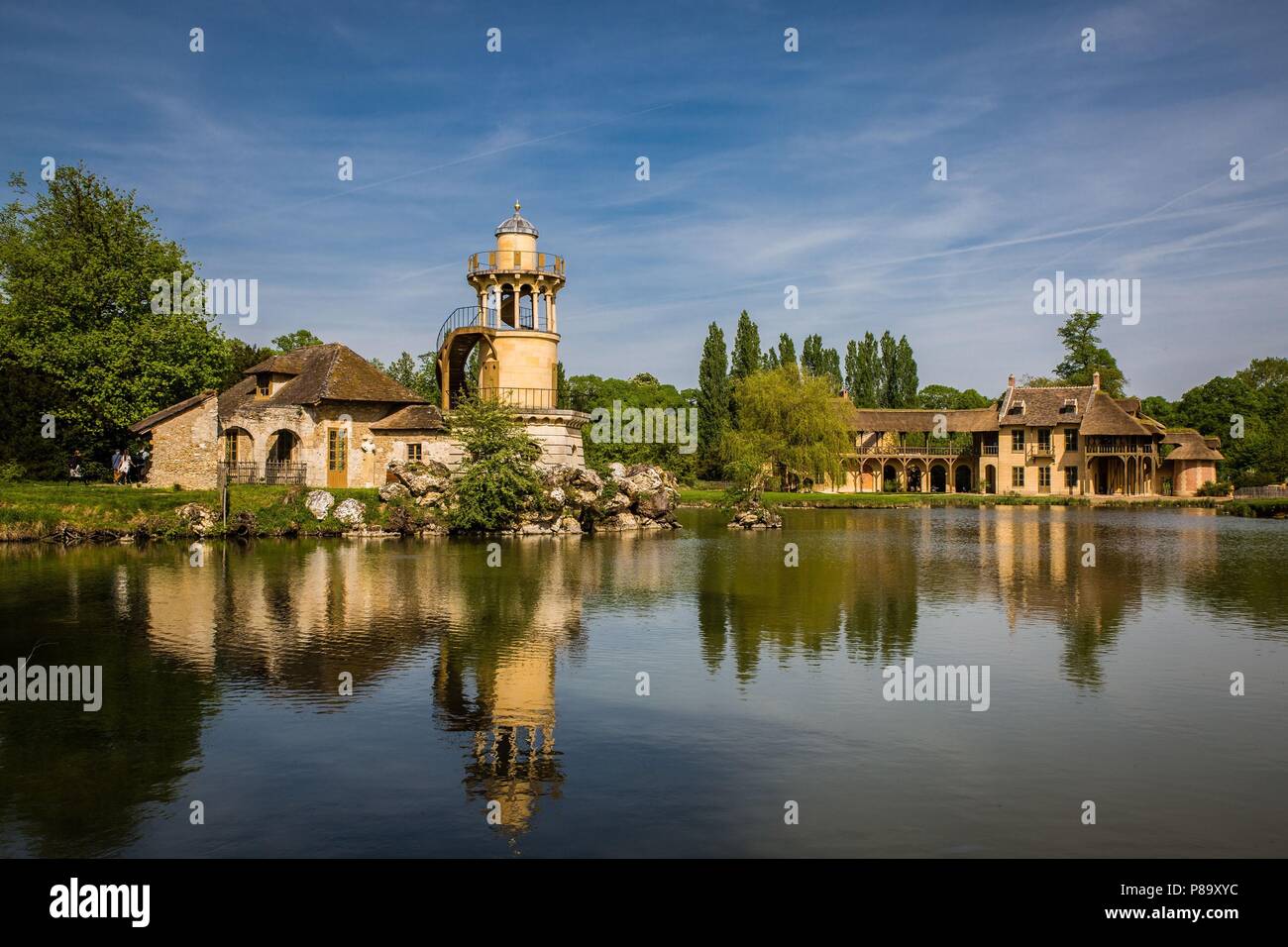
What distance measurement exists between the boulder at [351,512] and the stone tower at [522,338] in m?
8.03

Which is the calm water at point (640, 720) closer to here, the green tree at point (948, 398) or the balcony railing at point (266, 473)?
the balcony railing at point (266, 473)

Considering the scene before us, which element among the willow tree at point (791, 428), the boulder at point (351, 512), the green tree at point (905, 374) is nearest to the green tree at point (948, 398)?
the green tree at point (905, 374)

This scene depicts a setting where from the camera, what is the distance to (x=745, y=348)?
8606 cm

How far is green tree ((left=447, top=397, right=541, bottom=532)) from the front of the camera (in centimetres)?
4322

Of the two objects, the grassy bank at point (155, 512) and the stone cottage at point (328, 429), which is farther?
the stone cottage at point (328, 429)

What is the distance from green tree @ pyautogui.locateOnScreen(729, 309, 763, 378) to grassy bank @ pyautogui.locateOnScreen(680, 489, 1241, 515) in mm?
13353

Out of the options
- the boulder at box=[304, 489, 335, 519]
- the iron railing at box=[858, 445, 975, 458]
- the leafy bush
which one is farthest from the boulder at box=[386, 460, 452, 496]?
the leafy bush

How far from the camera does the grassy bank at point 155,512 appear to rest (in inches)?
1526

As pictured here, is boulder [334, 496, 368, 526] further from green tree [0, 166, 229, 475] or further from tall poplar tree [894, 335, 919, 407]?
tall poplar tree [894, 335, 919, 407]

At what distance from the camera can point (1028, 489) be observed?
83.6 metres

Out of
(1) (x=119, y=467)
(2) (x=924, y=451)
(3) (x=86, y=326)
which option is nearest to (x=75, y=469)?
(1) (x=119, y=467)

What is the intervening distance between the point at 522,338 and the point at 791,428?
3000 centimetres

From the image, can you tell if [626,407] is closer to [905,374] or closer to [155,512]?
[905,374]
